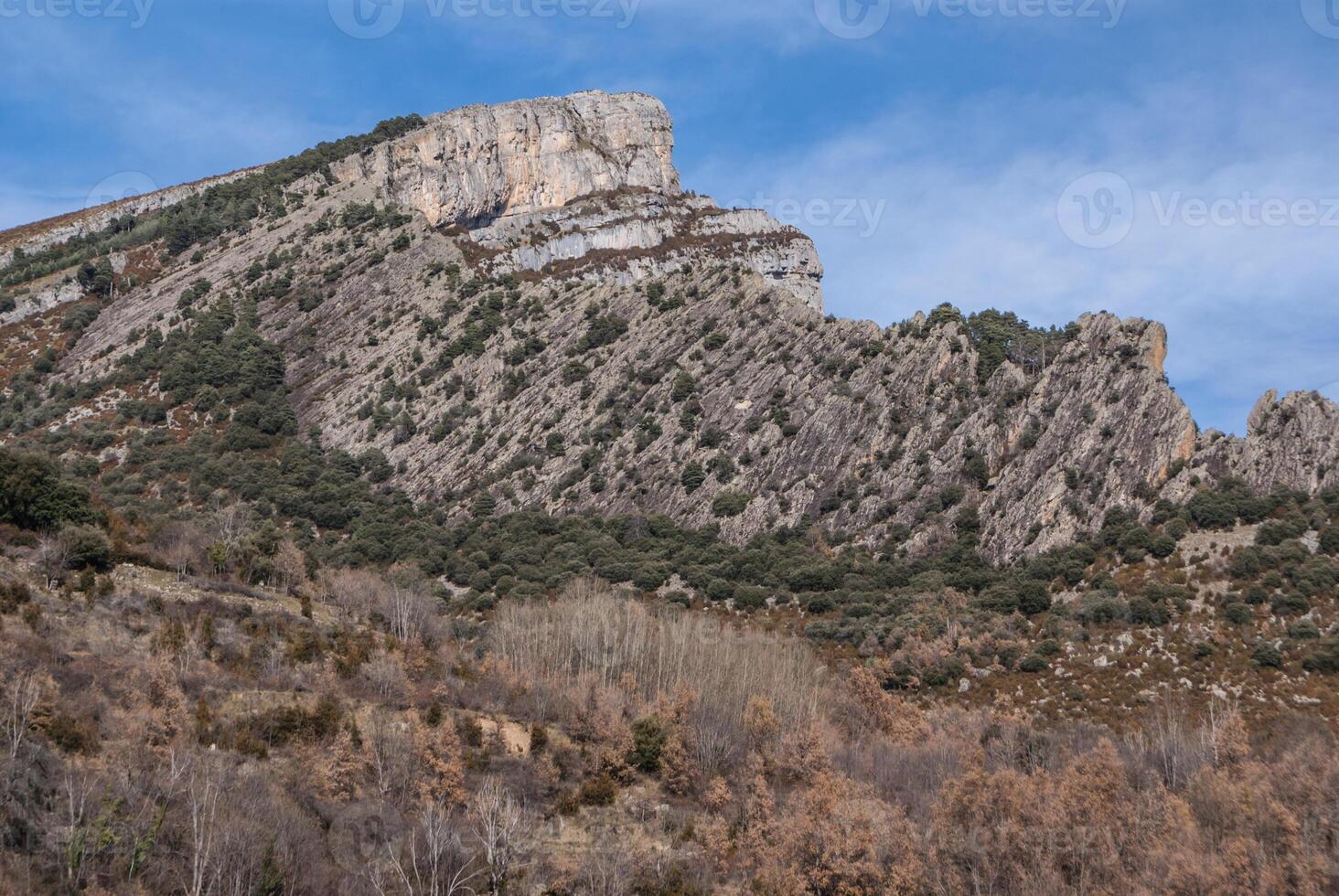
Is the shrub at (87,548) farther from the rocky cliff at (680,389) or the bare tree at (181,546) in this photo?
the rocky cliff at (680,389)

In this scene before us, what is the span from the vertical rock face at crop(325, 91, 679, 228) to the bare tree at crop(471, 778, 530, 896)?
105 metres

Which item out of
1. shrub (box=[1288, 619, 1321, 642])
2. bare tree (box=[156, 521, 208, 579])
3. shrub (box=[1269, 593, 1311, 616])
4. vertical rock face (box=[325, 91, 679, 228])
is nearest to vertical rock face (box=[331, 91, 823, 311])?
vertical rock face (box=[325, 91, 679, 228])

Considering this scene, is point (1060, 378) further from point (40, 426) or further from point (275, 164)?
point (275, 164)

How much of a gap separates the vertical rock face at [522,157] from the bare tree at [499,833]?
105260 millimetres

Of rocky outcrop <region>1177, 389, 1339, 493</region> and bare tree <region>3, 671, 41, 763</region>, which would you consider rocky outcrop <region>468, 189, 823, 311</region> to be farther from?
bare tree <region>3, 671, 41, 763</region>

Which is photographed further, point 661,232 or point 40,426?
point 661,232

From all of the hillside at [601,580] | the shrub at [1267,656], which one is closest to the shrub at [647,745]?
the hillside at [601,580]

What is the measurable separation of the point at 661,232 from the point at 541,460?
65.5 metres

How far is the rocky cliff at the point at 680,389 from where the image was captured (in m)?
81.2

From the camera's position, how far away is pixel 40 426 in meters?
97.5

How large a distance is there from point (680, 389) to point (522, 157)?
69699mm

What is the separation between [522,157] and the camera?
158m

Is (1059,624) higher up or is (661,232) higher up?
(661,232)

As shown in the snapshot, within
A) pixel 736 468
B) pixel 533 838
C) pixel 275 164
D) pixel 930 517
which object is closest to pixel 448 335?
pixel 736 468
